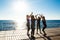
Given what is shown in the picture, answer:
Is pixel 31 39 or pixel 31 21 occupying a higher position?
pixel 31 21

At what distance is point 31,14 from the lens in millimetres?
10062

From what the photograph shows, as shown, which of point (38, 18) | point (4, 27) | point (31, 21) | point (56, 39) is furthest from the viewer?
point (4, 27)

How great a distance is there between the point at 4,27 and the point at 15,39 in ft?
25.2

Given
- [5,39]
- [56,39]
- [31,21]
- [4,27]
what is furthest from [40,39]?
[4,27]

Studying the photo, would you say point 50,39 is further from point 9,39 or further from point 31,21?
point 9,39

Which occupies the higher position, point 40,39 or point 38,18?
point 38,18

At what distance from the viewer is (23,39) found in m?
9.05

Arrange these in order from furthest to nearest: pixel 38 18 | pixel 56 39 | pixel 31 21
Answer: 1. pixel 38 18
2. pixel 31 21
3. pixel 56 39

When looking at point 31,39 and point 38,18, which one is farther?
point 38,18

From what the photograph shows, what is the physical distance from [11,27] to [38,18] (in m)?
6.37

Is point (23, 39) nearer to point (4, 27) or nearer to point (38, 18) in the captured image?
point (38, 18)

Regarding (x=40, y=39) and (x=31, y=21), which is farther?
(x=31, y=21)

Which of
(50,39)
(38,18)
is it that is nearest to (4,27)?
(38,18)

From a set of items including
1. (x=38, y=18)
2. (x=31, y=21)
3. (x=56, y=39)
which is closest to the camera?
(x=56, y=39)
